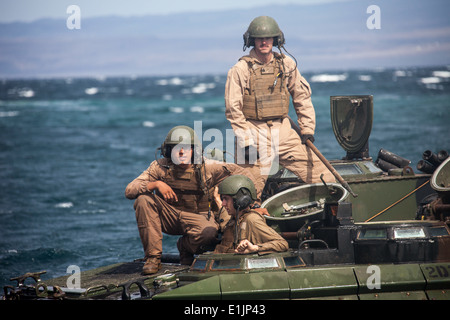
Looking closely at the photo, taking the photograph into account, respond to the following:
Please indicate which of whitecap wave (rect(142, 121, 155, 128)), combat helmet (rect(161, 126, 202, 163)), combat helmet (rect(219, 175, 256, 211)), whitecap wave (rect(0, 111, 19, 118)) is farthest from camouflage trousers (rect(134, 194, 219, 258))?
whitecap wave (rect(0, 111, 19, 118))

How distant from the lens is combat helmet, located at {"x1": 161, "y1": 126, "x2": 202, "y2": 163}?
11203 millimetres

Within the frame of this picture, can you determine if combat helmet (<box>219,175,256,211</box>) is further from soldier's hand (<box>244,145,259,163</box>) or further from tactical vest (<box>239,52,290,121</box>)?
tactical vest (<box>239,52,290,121</box>)

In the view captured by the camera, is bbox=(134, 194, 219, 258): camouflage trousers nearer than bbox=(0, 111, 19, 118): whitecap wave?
Yes

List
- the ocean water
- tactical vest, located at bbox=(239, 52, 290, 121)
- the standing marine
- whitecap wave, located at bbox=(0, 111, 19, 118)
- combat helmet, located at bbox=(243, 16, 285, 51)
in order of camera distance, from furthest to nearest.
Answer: whitecap wave, located at bbox=(0, 111, 19, 118)
the ocean water
tactical vest, located at bbox=(239, 52, 290, 121)
the standing marine
combat helmet, located at bbox=(243, 16, 285, 51)

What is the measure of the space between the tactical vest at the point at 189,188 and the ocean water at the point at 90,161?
6.27 meters

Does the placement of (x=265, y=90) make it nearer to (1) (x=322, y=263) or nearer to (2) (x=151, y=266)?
(1) (x=322, y=263)

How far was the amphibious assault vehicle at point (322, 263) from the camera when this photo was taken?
9672mm

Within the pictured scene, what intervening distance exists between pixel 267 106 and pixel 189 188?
2155 mm

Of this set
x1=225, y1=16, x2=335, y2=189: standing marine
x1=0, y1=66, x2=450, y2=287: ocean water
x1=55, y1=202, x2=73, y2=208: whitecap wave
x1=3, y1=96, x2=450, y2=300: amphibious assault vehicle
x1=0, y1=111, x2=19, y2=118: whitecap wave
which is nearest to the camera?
x1=3, y1=96, x2=450, y2=300: amphibious assault vehicle

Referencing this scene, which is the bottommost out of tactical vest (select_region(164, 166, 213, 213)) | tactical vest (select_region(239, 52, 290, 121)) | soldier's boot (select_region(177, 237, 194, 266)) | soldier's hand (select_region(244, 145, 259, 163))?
soldier's boot (select_region(177, 237, 194, 266))

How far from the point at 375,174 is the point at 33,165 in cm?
2825
